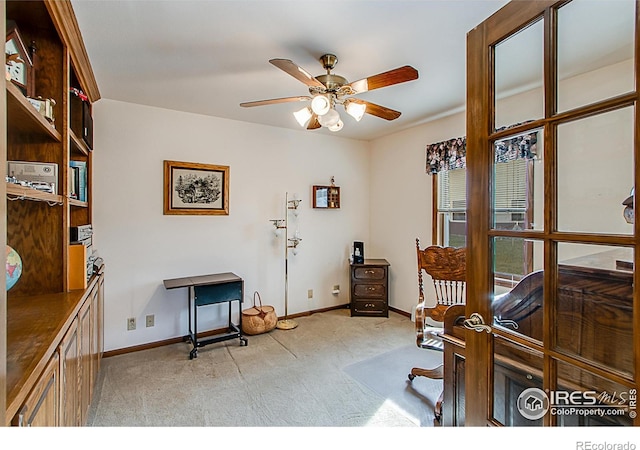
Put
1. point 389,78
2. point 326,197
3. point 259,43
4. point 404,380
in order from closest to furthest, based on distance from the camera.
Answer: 1. point 389,78
2. point 259,43
3. point 404,380
4. point 326,197

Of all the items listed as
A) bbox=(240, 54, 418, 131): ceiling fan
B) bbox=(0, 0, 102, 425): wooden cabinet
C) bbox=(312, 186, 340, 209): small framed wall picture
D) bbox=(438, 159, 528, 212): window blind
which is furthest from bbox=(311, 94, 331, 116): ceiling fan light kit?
bbox=(312, 186, 340, 209): small framed wall picture

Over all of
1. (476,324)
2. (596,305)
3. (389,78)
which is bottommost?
(476,324)

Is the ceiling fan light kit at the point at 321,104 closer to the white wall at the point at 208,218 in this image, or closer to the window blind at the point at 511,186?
the window blind at the point at 511,186

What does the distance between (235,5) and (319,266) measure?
3220 millimetres

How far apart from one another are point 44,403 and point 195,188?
258 centimetres

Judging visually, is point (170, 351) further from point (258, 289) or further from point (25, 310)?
point (25, 310)

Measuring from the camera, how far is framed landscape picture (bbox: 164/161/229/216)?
3.26 m

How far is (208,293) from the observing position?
3068 mm

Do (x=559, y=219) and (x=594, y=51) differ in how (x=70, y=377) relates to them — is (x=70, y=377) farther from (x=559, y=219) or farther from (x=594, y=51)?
(x=594, y=51)

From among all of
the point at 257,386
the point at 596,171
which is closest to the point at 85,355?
the point at 257,386

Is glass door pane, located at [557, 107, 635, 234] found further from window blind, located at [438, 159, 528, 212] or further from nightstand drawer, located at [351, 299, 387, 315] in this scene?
nightstand drawer, located at [351, 299, 387, 315]

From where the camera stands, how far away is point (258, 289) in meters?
3.83

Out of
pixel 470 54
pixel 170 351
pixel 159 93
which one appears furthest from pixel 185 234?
pixel 470 54

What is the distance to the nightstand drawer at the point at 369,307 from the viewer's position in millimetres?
4125
